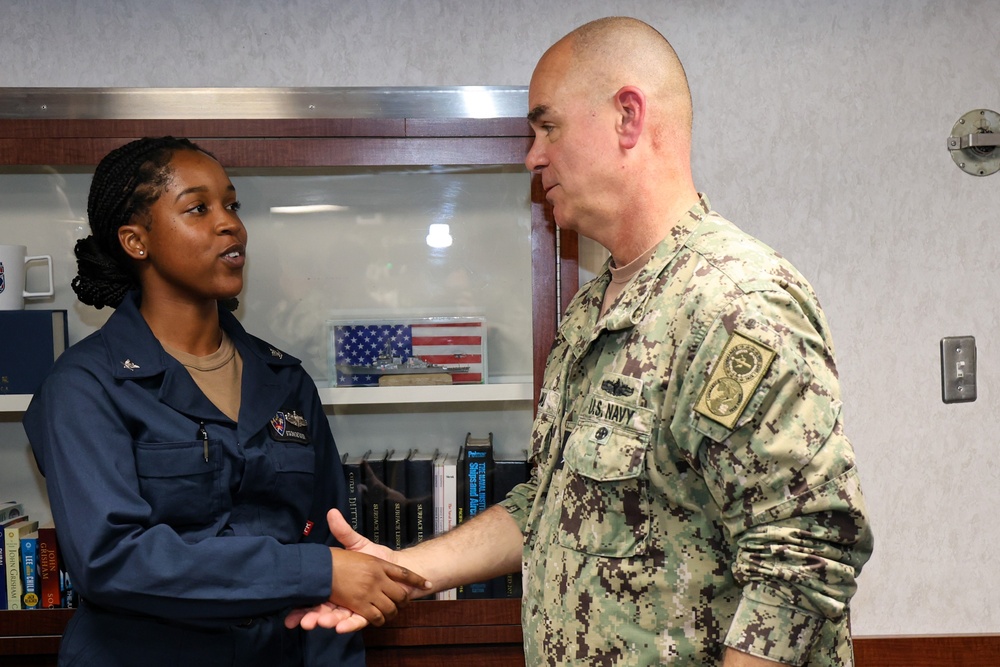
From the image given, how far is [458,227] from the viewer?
195 centimetres

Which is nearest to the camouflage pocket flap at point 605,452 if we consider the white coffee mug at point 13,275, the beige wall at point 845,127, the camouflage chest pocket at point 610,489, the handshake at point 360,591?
the camouflage chest pocket at point 610,489

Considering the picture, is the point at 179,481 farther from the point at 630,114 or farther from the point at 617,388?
the point at 630,114

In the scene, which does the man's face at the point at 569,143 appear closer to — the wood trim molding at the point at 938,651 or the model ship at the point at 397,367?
the model ship at the point at 397,367

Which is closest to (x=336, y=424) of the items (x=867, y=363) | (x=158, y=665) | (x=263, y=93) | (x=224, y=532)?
(x=224, y=532)

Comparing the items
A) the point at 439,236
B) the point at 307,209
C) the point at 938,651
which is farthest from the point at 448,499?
the point at 938,651

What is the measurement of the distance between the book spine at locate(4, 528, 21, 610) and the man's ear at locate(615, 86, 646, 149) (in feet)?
4.95

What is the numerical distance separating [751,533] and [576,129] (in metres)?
0.65

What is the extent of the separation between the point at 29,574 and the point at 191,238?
2.66 feet

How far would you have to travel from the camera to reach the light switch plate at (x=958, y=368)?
219 centimetres

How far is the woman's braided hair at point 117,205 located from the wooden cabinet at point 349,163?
0.06 m

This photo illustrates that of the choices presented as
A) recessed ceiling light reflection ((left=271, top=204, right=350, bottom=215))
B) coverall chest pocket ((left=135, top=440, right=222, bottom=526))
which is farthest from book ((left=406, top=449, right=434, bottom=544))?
recessed ceiling light reflection ((left=271, top=204, right=350, bottom=215))

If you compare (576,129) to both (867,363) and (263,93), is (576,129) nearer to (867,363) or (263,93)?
(263,93)

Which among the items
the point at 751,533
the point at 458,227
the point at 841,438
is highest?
the point at 458,227

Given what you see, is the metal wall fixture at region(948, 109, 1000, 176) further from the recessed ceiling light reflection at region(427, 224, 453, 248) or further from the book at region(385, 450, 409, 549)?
the book at region(385, 450, 409, 549)
